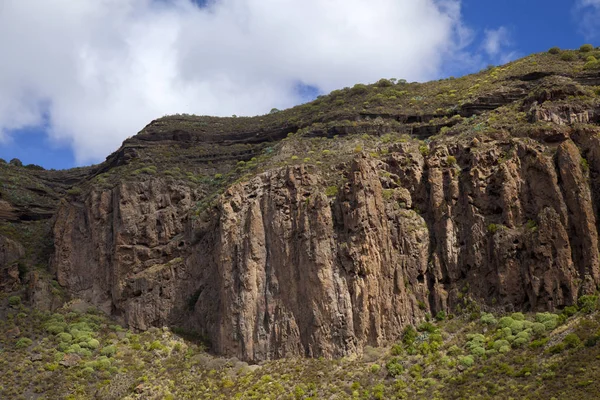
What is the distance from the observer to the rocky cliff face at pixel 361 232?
4562 cm

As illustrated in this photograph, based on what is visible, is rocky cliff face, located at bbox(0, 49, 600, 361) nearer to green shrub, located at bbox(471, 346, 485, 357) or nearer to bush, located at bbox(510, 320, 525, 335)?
bush, located at bbox(510, 320, 525, 335)

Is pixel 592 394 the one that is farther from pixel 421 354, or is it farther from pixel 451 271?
pixel 451 271

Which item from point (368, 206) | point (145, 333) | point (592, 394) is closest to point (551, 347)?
point (592, 394)

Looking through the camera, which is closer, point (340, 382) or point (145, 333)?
point (340, 382)

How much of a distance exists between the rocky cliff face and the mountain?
12 cm

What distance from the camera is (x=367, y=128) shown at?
213 ft

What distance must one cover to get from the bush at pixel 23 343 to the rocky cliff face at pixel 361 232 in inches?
274

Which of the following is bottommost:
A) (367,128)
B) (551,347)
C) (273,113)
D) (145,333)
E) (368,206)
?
(551,347)

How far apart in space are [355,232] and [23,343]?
2602 centimetres

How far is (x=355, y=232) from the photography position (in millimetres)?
48875

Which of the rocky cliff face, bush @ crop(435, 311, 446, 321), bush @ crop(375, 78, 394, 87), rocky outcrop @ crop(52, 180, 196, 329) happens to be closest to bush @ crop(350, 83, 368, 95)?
bush @ crop(375, 78, 394, 87)

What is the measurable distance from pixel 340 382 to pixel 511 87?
35.9m

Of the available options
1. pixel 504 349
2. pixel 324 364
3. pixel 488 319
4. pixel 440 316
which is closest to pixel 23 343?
pixel 324 364

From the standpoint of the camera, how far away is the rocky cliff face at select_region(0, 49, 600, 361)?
45.6 m
